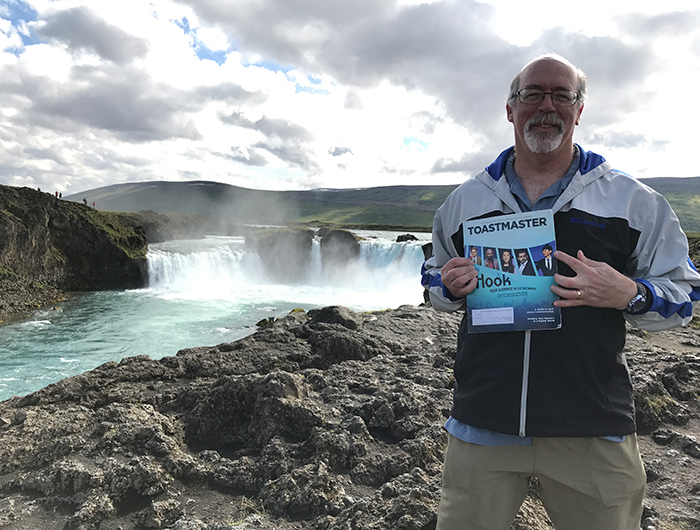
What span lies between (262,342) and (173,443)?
3475 mm

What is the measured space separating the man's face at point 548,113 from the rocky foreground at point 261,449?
8.55 feet

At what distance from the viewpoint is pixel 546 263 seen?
7.16 feet

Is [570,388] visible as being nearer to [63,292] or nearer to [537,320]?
[537,320]

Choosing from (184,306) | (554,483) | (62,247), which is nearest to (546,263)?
(554,483)

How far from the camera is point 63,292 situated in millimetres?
27641

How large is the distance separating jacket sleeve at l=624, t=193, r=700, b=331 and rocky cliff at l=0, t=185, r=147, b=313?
88.9 ft

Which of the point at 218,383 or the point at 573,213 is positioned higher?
the point at 573,213

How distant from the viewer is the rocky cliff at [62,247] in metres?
24.8

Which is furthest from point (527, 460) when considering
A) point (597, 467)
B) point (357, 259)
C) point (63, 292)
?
point (357, 259)

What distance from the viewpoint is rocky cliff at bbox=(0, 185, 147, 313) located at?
81.4 feet

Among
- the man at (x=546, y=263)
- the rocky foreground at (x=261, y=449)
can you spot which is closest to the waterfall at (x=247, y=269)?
the rocky foreground at (x=261, y=449)

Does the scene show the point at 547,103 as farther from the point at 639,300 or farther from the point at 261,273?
the point at 261,273

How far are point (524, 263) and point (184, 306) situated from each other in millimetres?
26006

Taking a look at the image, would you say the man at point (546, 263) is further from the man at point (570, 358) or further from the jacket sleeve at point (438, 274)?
the jacket sleeve at point (438, 274)
